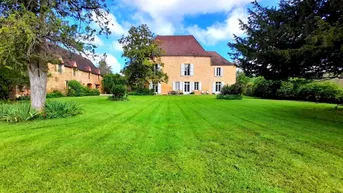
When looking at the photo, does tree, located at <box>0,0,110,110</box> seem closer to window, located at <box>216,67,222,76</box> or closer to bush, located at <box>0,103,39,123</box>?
bush, located at <box>0,103,39,123</box>

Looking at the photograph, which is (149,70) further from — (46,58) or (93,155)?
(93,155)

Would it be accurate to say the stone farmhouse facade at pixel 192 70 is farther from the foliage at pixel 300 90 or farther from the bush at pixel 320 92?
the bush at pixel 320 92

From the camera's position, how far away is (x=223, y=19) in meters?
17.4

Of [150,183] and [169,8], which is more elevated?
[169,8]

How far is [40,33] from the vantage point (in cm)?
573

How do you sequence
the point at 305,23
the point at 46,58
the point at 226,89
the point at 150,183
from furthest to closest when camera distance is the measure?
the point at 226,89 < the point at 46,58 < the point at 305,23 < the point at 150,183

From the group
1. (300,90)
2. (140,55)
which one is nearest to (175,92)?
(140,55)

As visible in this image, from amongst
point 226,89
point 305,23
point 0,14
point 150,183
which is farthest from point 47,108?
point 226,89

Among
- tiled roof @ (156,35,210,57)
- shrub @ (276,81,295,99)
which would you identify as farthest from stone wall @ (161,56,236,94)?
shrub @ (276,81,295,99)

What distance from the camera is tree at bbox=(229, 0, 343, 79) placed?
194 inches

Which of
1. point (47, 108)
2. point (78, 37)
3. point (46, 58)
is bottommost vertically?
point (47, 108)

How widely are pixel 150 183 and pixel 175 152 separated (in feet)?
3.31

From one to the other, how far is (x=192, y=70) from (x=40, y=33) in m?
23.9

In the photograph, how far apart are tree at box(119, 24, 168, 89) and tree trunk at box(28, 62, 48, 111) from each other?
15.1 meters
